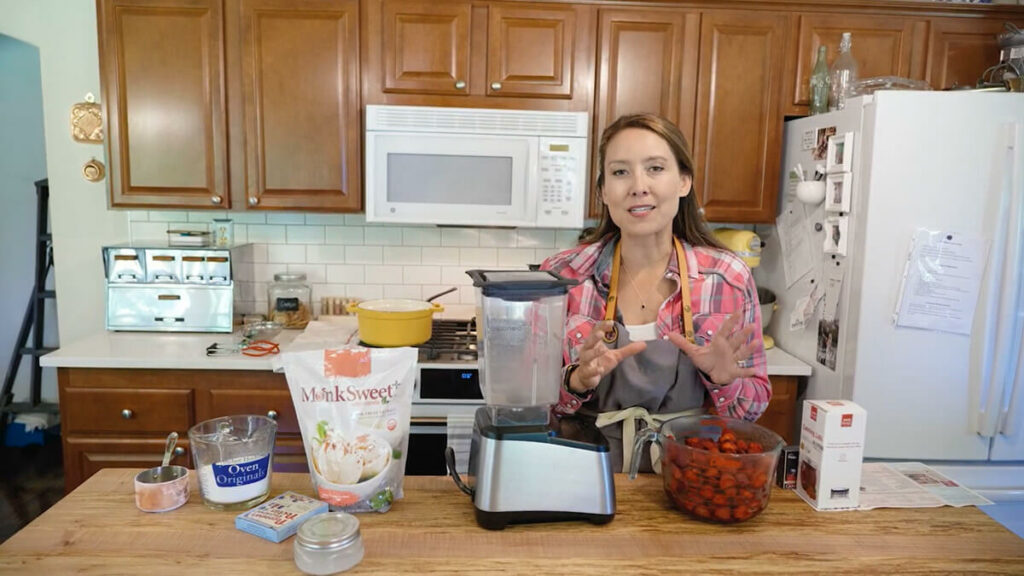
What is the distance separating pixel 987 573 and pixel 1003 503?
5.34 feet

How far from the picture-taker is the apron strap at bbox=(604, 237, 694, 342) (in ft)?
5.00

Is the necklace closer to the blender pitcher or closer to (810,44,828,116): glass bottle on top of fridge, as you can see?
the blender pitcher

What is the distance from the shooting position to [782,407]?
251cm

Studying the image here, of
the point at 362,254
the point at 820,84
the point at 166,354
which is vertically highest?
the point at 820,84

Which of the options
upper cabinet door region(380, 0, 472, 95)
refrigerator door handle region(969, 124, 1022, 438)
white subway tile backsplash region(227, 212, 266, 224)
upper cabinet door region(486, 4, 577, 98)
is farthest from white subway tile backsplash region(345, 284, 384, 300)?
refrigerator door handle region(969, 124, 1022, 438)

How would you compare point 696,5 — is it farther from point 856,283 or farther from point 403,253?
point 403,253

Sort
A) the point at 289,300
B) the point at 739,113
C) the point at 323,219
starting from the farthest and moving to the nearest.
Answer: the point at 323,219 → the point at 289,300 → the point at 739,113

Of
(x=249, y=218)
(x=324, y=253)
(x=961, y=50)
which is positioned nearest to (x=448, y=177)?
(x=324, y=253)

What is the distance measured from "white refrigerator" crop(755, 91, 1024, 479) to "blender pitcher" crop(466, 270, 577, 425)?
1.46 meters

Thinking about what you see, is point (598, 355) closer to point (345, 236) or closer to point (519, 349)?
point (519, 349)

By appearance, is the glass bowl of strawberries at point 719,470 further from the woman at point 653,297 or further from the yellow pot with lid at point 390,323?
the yellow pot with lid at point 390,323

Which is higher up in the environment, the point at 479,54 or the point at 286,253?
the point at 479,54

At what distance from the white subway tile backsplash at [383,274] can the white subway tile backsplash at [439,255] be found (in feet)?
0.45

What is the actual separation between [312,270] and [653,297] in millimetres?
1866
